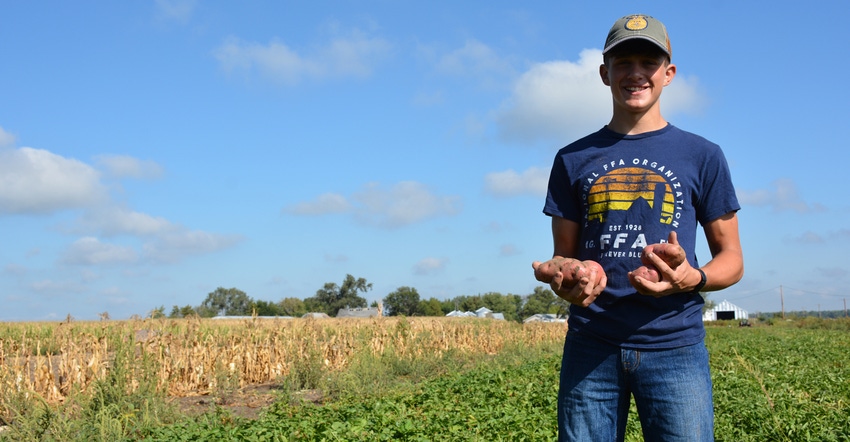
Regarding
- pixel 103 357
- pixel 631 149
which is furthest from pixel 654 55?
pixel 103 357

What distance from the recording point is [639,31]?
2.26m

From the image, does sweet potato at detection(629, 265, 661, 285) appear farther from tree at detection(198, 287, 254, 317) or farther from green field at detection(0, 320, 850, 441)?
tree at detection(198, 287, 254, 317)

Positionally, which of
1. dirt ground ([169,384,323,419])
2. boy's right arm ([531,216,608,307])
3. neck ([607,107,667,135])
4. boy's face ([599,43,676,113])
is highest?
boy's face ([599,43,676,113])

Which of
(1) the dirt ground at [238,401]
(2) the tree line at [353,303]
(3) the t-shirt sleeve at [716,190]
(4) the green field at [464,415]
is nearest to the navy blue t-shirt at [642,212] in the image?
(3) the t-shirt sleeve at [716,190]

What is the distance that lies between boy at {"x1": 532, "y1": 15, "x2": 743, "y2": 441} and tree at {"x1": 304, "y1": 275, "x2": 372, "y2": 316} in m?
85.8

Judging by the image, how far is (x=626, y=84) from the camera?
7.72 feet

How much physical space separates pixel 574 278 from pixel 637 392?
0.48 m

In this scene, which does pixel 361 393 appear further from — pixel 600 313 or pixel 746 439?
pixel 600 313

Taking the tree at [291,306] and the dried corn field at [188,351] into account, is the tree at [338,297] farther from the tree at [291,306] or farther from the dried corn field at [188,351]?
the dried corn field at [188,351]

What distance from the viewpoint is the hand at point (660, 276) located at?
6.45 feet

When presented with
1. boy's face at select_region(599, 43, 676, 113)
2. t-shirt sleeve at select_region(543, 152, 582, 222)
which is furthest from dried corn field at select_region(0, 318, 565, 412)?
boy's face at select_region(599, 43, 676, 113)

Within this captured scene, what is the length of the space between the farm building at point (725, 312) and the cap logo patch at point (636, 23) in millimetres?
103903

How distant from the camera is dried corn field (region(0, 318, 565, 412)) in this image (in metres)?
8.97

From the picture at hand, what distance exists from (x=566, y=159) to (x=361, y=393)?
7.62 meters
